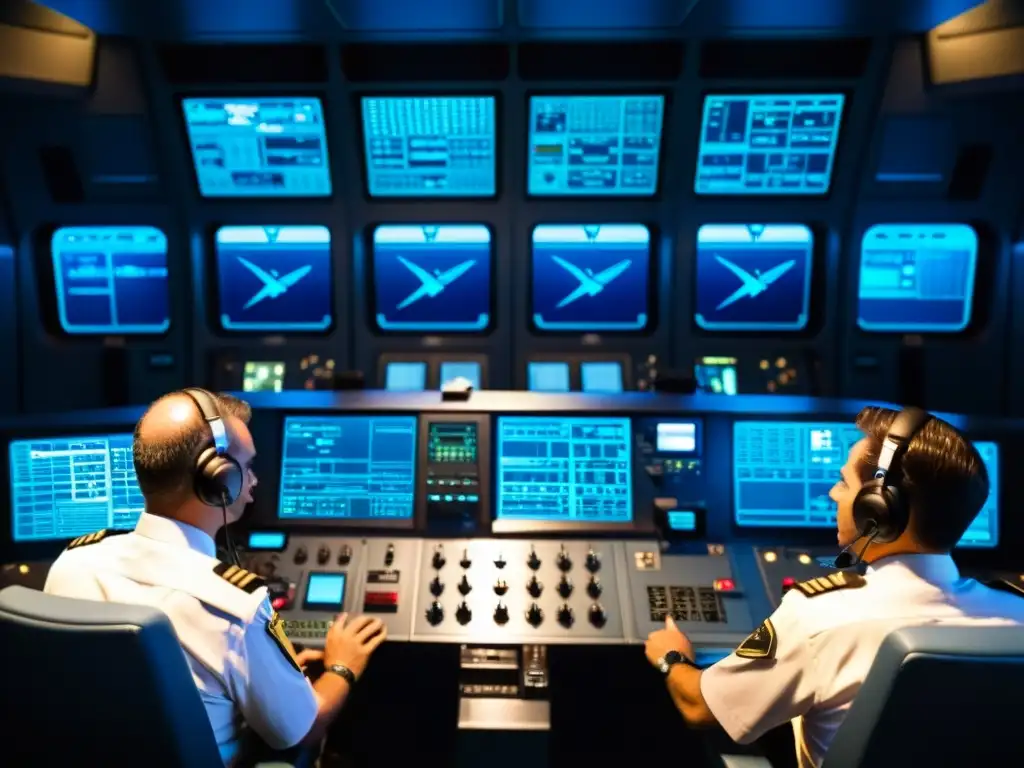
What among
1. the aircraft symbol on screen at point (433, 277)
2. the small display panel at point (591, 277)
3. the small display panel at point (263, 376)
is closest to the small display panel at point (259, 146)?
the aircraft symbol on screen at point (433, 277)

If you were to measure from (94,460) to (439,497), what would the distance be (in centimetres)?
89

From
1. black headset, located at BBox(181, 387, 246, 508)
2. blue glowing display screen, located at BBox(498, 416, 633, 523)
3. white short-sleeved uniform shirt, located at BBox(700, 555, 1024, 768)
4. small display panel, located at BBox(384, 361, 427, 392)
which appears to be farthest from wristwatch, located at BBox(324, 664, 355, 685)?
small display panel, located at BBox(384, 361, 427, 392)

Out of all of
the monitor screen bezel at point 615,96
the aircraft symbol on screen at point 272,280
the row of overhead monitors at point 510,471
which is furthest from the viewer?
the aircraft symbol on screen at point 272,280

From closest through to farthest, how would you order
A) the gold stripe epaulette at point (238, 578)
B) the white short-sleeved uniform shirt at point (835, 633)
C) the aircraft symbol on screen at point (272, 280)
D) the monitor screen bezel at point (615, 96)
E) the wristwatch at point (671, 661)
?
1. the white short-sleeved uniform shirt at point (835, 633)
2. the gold stripe epaulette at point (238, 578)
3. the wristwatch at point (671, 661)
4. the monitor screen bezel at point (615, 96)
5. the aircraft symbol on screen at point (272, 280)

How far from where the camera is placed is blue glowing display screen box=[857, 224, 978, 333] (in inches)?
138

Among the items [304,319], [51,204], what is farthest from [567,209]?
[51,204]

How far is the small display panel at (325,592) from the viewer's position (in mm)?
1910

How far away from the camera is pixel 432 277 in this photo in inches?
142

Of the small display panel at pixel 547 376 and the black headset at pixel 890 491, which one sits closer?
the black headset at pixel 890 491

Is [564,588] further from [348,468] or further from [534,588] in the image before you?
[348,468]

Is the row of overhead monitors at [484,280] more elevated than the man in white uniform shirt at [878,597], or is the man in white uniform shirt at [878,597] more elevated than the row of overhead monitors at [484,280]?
the row of overhead monitors at [484,280]

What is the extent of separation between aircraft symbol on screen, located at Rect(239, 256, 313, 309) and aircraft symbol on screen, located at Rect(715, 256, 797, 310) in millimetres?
1952

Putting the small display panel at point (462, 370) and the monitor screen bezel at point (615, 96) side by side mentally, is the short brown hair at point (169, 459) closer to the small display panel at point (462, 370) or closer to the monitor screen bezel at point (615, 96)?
the small display panel at point (462, 370)

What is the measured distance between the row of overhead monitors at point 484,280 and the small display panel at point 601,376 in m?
0.18
